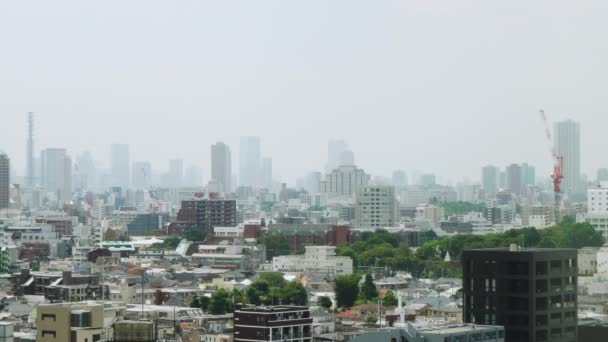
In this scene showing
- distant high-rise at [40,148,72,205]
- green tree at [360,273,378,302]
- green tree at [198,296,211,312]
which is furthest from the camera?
distant high-rise at [40,148,72,205]

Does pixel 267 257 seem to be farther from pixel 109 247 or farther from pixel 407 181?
pixel 407 181

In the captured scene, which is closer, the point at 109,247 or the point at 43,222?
the point at 109,247

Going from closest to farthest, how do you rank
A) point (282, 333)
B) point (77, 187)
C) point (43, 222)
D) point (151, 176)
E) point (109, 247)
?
point (282, 333)
point (109, 247)
point (43, 222)
point (77, 187)
point (151, 176)

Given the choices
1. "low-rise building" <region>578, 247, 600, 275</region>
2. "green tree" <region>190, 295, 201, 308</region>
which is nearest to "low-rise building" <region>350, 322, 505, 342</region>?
"green tree" <region>190, 295, 201, 308</region>

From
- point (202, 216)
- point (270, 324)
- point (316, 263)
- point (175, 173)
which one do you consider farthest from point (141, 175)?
point (270, 324)

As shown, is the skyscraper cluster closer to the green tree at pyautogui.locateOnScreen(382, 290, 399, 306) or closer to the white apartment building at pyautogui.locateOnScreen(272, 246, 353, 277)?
the white apartment building at pyautogui.locateOnScreen(272, 246, 353, 277)

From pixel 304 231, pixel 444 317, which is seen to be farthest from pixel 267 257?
pixel 444 317
